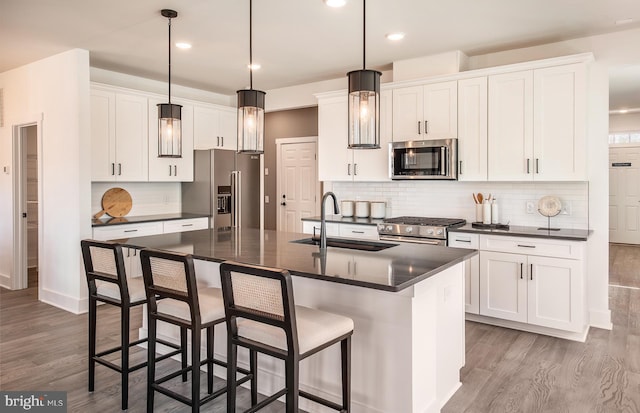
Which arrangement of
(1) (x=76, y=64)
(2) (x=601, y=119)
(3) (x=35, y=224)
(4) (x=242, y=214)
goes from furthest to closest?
(3) (x=35, y=224)
(4) (x=242, y=214)
(1) (x=76, y=64)
(2) (x=601, y=119)

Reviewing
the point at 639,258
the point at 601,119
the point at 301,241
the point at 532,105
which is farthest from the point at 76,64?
the point at 639,258

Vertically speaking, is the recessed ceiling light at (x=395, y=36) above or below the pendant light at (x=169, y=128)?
above

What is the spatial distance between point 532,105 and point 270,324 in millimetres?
3444

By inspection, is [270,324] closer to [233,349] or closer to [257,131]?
[233,349]

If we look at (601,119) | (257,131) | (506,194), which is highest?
(601,119)

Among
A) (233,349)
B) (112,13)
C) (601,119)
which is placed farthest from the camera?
(601,119)

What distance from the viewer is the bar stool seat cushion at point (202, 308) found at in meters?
2.42

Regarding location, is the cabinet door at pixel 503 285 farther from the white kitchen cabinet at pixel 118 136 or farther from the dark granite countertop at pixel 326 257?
the white kitchen cabinet at pixel 118 136

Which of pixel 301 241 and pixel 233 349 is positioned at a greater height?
pixel 301 241

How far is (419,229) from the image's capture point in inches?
178

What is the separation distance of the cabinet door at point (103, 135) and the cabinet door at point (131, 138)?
6 centimetres

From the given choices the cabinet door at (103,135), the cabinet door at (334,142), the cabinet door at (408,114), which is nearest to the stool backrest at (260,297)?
the cabinet door at (408,114)

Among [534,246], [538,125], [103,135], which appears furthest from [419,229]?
[103,135]

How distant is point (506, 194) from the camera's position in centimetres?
465
